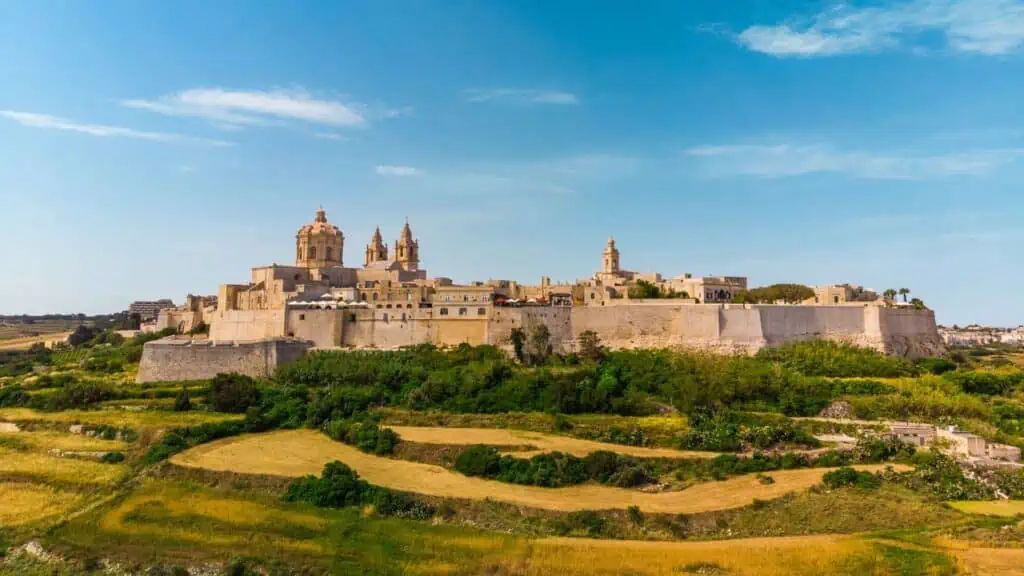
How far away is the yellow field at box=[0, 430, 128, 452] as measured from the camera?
27.4m

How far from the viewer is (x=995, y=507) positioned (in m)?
20.3

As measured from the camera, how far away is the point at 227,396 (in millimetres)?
31672

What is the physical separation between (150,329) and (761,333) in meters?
41.3

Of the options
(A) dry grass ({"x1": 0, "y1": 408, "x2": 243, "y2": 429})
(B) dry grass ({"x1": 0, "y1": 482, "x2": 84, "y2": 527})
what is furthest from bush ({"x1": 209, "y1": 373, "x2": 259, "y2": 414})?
(B) dry grass ({"x1": 0, "y1": 482, "x2": 84, "y2": 527})

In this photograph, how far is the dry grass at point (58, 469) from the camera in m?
24.0

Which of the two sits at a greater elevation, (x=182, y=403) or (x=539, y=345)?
(x=539, y=345)

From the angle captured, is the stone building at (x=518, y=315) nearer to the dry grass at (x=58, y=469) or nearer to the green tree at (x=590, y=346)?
the green tree at (x=590, y=346)

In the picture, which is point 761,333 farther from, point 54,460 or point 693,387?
point 54,460

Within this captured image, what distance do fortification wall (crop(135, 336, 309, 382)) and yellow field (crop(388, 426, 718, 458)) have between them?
1124cm

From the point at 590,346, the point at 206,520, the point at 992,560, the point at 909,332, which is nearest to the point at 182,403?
the point at 206,520

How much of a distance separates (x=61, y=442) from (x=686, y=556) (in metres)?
22.0

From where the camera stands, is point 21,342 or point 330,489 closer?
point 330,489

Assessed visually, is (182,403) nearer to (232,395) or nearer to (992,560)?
(232,395)

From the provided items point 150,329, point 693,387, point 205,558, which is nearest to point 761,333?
point 693,387
